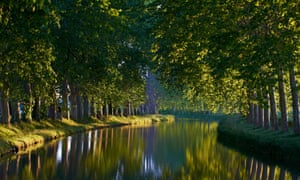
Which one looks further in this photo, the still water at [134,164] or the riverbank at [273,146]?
the riverbank at [273,146]

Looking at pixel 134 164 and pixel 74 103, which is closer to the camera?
pixel 134 164

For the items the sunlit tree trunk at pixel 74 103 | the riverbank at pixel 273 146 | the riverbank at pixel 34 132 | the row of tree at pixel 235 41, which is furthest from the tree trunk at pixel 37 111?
the riverbank at pixel 273 146

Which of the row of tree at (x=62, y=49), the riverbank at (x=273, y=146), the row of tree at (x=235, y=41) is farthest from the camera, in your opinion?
the riverbank at (x=273, y=146)

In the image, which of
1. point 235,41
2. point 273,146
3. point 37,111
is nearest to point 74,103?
point 37,111

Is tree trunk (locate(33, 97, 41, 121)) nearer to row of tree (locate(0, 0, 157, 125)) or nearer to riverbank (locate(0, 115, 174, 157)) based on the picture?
riverbank (locate(0, 115, 174, 157))

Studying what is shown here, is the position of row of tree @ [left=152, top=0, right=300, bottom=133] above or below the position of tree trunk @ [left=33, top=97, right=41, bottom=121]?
above

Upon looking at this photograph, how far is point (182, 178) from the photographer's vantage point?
23.0 m

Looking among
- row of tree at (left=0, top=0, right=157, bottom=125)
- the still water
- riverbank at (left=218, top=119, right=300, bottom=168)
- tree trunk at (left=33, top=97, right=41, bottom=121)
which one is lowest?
the still water

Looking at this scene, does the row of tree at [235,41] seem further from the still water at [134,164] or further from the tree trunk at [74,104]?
the tree trunk at [74,104]

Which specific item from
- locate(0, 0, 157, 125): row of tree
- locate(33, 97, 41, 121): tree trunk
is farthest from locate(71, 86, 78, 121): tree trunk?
locate(0, 0, 157, 125): row of tree

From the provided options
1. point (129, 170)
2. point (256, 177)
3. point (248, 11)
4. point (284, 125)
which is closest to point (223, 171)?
point (256, 177)

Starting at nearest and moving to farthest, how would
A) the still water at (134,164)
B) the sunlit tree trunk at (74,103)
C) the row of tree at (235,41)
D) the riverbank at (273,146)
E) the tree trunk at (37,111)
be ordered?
the still water at (134,164) < the row of tree at (235,41) < the riverbank at (273,146) < the tree trunk at (37,111) < the sunlit tree trunk at (74,103)

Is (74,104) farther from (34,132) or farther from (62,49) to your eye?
(62,49)

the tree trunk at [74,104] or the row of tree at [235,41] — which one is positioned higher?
the row of tree at [235,41]
